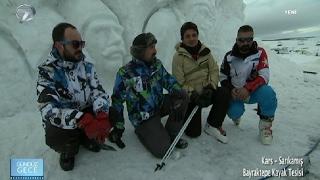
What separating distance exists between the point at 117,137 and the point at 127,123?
58cm

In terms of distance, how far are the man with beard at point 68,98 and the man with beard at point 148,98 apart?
0.25m

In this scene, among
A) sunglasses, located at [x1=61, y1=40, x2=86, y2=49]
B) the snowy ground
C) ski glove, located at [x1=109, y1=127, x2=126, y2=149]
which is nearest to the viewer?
sunglasses, located at [x1=61, y1=40, x2=86, y2=49]

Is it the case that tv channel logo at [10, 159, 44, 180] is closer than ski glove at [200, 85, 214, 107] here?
Yes

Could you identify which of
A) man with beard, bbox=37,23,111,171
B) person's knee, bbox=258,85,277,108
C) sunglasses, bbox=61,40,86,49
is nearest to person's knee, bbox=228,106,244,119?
person's knee, bbox=258,85,277,108

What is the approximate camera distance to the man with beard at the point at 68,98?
2.51 m

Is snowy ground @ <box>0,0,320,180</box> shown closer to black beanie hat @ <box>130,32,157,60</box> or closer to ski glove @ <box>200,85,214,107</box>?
ski glove @ <box>200,85,214,107</box>

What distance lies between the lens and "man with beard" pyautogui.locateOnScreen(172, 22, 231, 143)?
3.26 m

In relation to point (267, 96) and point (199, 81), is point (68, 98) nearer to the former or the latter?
point (199, 81)

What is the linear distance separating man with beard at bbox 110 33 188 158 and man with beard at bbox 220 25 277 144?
0.63 m

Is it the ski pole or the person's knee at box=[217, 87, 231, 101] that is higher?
the person's knee at box=[217, 87, 231, 101]

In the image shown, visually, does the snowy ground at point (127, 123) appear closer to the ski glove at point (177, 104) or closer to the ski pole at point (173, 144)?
the ski pole at point (173, 144)

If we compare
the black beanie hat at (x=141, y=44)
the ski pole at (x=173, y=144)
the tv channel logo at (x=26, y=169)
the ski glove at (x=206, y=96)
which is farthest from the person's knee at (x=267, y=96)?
the tv channel logo at (x=26, y=169)

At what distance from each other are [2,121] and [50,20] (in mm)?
1200

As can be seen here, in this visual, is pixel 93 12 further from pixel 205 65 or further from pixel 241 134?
pixel 241 134
